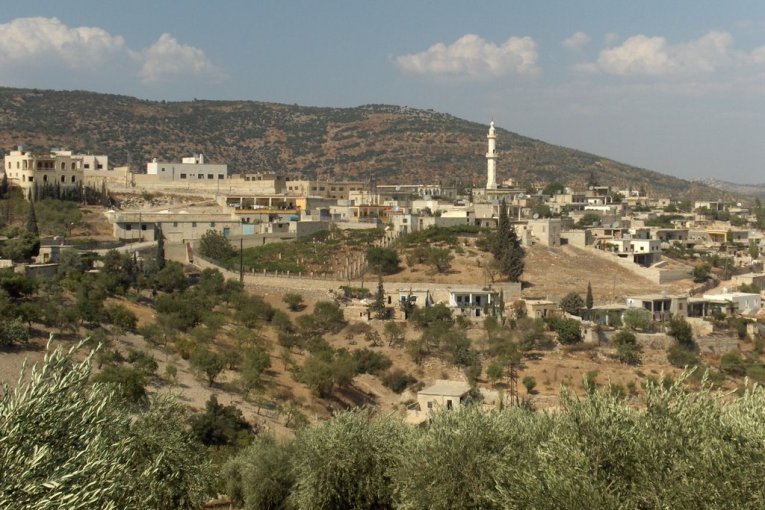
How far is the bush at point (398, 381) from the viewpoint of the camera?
2930cm

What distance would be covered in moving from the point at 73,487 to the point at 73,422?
1266mm

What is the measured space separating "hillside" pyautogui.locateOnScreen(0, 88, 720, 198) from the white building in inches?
821

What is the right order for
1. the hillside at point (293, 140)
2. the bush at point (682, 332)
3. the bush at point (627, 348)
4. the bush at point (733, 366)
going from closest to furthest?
the bush at point (733, 366) → the bush at point (627, 348) → the bush at point (682, 332) → the hillside at point (293, 140)

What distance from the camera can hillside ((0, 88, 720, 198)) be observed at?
84.1 m

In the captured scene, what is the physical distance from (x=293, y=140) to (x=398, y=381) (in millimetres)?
75915

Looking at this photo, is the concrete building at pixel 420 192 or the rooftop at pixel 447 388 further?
the concrete building at pixel 420 192

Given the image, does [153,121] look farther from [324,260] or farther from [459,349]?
[459,349]

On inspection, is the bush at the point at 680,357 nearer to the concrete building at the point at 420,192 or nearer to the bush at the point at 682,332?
the bush at the point at 682,332

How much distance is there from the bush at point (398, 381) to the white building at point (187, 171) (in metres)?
A: 26.5

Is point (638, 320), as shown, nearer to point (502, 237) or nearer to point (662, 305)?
point (662, 305)

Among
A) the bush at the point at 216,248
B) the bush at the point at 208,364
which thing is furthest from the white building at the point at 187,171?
the bush at the point at 208,364

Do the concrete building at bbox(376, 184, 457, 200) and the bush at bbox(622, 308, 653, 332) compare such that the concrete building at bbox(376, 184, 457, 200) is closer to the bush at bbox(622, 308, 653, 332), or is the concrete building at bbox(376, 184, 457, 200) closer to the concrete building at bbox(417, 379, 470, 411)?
the bush at bbox(622, 308, 653, 332)

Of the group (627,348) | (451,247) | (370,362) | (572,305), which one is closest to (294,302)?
(370,362)

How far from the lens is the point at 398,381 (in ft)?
96.4
